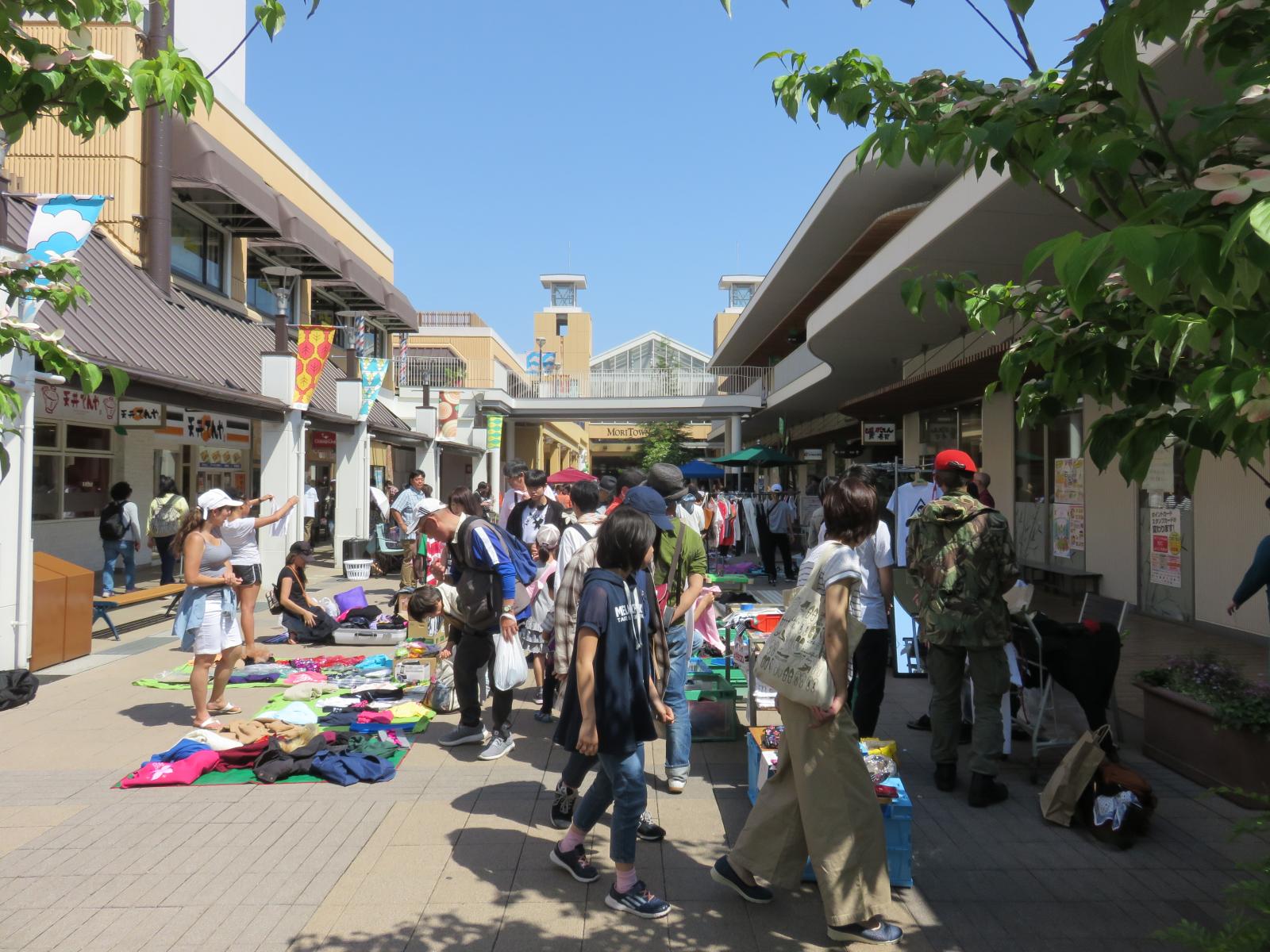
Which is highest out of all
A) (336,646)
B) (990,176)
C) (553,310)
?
(553,310)

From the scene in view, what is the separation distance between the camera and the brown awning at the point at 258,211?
1525 centimetres

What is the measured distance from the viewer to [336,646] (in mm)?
10172

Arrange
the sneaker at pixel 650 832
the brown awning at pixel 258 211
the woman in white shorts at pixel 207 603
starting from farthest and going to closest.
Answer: the brown awning at pixel 258 211 → the woman in white shorts at pixel 207 603 → the sneaker at pixel 650 832

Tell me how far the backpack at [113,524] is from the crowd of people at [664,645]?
532 centimetres

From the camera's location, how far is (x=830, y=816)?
3.61m

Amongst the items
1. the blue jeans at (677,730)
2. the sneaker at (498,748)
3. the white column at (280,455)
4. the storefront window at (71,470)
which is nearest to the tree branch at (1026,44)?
the blue jeans at (677,730)

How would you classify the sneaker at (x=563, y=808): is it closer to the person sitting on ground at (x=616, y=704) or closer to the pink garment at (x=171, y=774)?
the person sitting on ground at (x=616, y=704)

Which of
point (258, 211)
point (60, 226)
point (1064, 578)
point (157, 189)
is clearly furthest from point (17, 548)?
point (1064, 578)

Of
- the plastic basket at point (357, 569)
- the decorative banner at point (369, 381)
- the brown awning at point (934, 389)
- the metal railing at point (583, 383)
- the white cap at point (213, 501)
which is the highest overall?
the metal railing at point (583, 383)

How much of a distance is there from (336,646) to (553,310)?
178 ft

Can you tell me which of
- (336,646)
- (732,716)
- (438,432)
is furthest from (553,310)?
(732,716)

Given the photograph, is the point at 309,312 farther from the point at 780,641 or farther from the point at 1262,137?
the point at 1262,137

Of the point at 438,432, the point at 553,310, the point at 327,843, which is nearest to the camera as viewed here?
the point at 327,843

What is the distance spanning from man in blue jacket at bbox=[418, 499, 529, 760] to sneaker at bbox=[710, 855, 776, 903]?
7.76 feet
